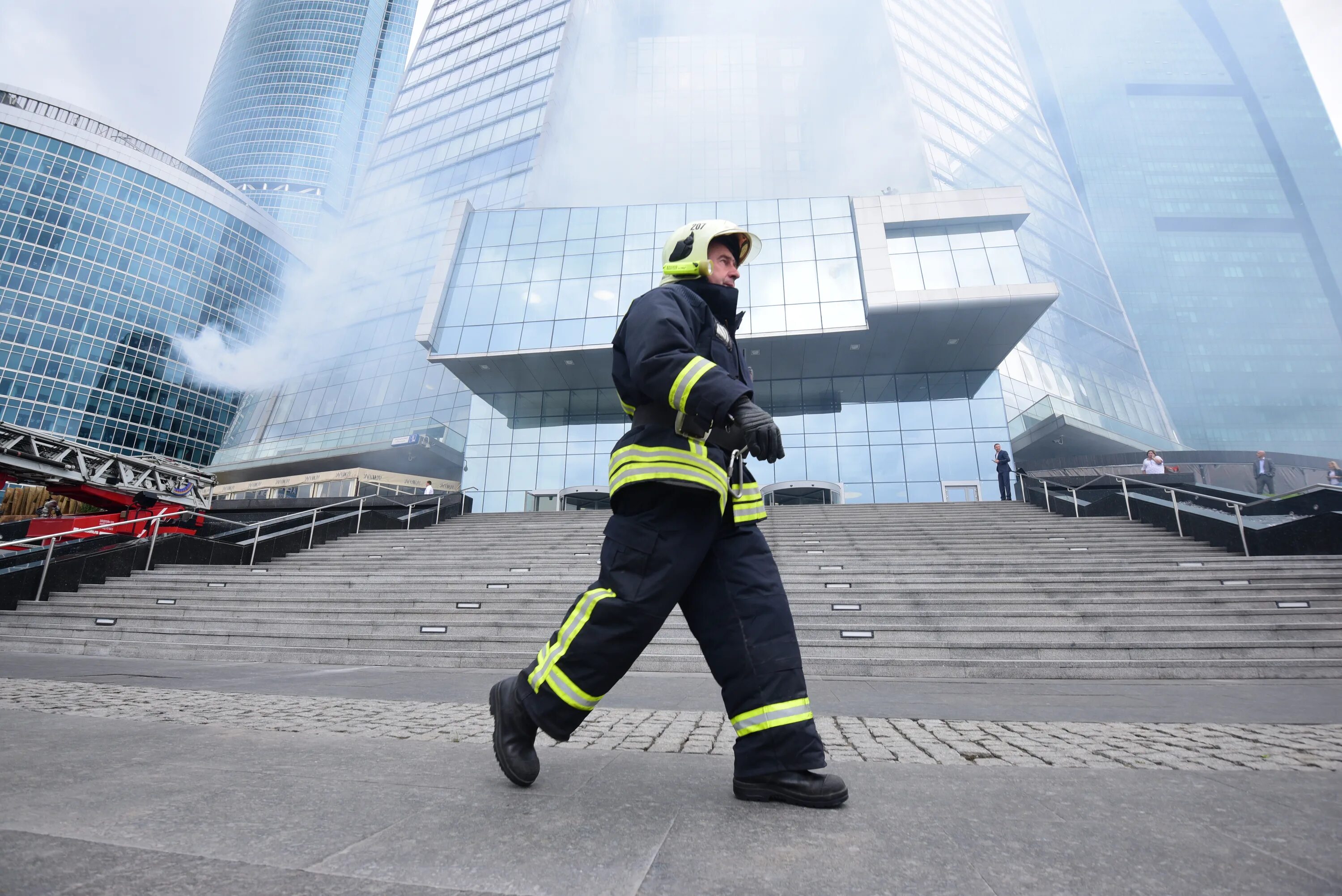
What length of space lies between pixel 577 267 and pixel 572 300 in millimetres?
1863

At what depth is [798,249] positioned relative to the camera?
23.8 metres

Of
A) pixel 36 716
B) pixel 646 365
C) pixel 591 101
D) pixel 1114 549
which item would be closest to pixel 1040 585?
pixel 1114 549

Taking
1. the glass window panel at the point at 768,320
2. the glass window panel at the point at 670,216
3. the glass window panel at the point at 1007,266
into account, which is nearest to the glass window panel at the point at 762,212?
the glass window panel at the point at 670,216

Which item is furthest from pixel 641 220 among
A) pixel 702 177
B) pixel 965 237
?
pixel 702 177

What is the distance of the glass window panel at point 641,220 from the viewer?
25000mm

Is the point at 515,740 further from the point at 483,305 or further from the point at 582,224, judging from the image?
the point at 582,224

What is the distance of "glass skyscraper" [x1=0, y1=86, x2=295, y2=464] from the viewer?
2176 inches

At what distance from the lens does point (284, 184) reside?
343 ft

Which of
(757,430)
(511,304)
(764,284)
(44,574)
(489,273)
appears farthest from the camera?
(489,273)

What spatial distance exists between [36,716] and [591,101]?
177ft

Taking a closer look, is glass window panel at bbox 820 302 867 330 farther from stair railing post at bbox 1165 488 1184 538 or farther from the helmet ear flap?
the helmet ear flap

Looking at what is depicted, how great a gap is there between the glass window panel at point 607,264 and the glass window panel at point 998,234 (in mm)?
13776

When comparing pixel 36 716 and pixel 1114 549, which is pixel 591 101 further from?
pixel 36 716

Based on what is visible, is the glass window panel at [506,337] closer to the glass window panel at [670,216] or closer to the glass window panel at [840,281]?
the glass window panel at [670,216]
